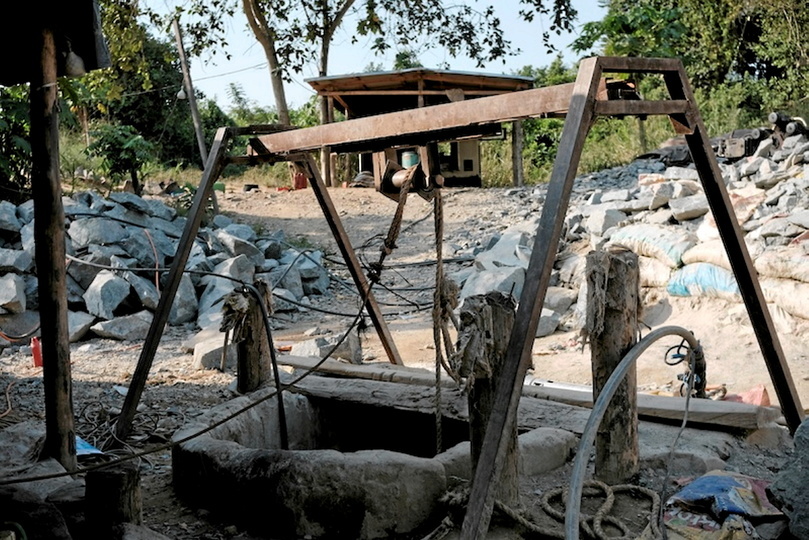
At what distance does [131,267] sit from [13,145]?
10.7 feet

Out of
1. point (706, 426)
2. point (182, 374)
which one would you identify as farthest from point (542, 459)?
point (182, 374)

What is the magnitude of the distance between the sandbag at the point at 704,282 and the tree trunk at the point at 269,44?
10.4m

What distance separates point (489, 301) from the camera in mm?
2914

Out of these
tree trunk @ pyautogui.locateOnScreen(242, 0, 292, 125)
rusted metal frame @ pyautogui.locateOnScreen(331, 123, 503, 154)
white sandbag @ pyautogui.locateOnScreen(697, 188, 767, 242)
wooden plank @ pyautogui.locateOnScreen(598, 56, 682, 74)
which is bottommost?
white sandbag @ pyautogui.locateOnScreen(697, 188, 767, 242)

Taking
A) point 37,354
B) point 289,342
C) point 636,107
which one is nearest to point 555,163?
point 636,107

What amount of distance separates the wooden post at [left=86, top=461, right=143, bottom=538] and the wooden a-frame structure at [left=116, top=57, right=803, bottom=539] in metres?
1.12

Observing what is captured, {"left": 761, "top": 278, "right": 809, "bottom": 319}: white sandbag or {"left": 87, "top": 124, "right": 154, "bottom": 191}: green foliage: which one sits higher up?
{"left": 87, "top": 124, "right": 154, "bottom": 191}: green foliage

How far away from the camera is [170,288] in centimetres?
421

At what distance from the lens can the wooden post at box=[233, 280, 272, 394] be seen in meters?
4.37

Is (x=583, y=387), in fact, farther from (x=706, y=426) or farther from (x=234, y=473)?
(x=234, y=473)

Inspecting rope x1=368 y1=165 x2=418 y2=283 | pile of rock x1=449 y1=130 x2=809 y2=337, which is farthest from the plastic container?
rope x1=368 y1=165 x2=418 y2=283

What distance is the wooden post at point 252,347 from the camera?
437 cm

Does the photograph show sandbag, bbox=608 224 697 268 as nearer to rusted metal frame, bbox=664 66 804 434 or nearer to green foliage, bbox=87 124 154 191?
rusted metal frame, bbox=664 66 804 434

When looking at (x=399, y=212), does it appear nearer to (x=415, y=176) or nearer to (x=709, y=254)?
(x=415, y=176)
